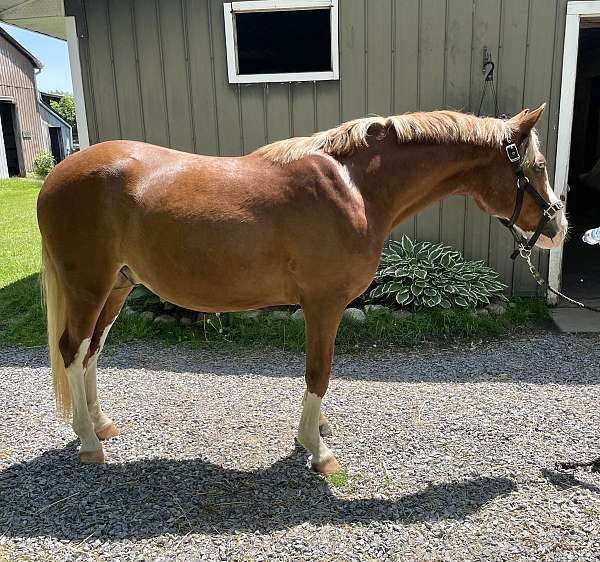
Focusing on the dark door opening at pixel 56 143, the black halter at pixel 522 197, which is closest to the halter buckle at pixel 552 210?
the black halter at pixel 522 197

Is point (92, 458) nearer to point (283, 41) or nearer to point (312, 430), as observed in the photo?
point (312, 430)

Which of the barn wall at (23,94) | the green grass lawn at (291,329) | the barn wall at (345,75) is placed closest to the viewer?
the green grass lawn at (291,329)

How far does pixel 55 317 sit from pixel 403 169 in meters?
1.92

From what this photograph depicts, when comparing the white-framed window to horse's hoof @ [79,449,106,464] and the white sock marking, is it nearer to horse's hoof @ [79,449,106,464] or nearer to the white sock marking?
the white sock marking

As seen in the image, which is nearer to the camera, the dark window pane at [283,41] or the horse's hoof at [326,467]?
the horse's hoof at [326,467]

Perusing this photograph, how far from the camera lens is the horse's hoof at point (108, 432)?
118 inches

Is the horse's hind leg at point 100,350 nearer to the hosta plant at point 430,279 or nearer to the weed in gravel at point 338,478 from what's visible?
the weed in gravel at point 338,478

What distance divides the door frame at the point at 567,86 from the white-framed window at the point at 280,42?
2111 millimetres

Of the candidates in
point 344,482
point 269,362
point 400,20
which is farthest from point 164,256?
point 400,20

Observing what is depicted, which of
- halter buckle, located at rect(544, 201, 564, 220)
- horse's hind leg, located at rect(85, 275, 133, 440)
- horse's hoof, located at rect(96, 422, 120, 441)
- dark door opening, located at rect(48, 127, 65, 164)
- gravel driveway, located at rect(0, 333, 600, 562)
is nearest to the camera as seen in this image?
gravel driveway, located at rect(0, 333, 600, 562)

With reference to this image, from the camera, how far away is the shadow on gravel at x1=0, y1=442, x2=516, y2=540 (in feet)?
7.57

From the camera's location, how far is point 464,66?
503 centimetres

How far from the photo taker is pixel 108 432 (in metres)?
3.02

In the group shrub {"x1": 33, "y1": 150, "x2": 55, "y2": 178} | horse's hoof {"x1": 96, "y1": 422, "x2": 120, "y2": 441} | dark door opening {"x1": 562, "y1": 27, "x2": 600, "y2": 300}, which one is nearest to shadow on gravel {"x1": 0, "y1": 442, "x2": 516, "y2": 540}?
horse's hoof {"x1": 96, "y1": 422, "x2": 120, "y2": 441}
